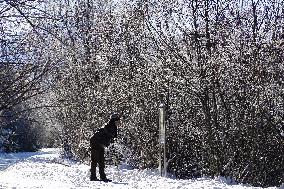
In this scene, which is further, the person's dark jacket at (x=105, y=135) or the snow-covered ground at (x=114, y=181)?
the person's dark jacket at (x=105, y=135)

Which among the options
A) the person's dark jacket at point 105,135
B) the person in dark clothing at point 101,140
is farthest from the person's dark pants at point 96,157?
the person's dark jacket at point 105,135

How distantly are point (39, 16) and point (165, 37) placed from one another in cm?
936

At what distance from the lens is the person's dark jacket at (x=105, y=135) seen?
13766 mm

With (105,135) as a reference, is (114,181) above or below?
below

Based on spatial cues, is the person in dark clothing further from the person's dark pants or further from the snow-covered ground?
the snow-covered ground

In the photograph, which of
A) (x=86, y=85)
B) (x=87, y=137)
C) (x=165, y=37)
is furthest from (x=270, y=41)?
(x=86, y=85)

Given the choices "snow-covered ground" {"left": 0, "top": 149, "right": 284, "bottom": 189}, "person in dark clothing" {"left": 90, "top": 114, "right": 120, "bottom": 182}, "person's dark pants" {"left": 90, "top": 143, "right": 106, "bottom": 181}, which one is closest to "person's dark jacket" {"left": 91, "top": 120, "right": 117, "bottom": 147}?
"person in dark clothing" {"left": 90, "top": 114, "right": 120, "bottom": 182}

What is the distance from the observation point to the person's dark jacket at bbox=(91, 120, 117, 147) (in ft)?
45.2

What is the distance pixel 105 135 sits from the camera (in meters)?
13.8

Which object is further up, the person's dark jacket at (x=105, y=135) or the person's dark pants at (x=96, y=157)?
the person's dark jacket at (x=105, y=135)

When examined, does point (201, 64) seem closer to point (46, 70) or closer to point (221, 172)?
point (221, 172)

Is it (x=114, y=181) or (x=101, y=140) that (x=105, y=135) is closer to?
(x=101, y=140)

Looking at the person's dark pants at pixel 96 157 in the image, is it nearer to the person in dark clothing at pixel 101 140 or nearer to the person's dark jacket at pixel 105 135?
the person in dark clothing at pixel 101 140

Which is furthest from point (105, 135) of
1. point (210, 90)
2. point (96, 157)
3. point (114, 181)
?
point (210, 90)
